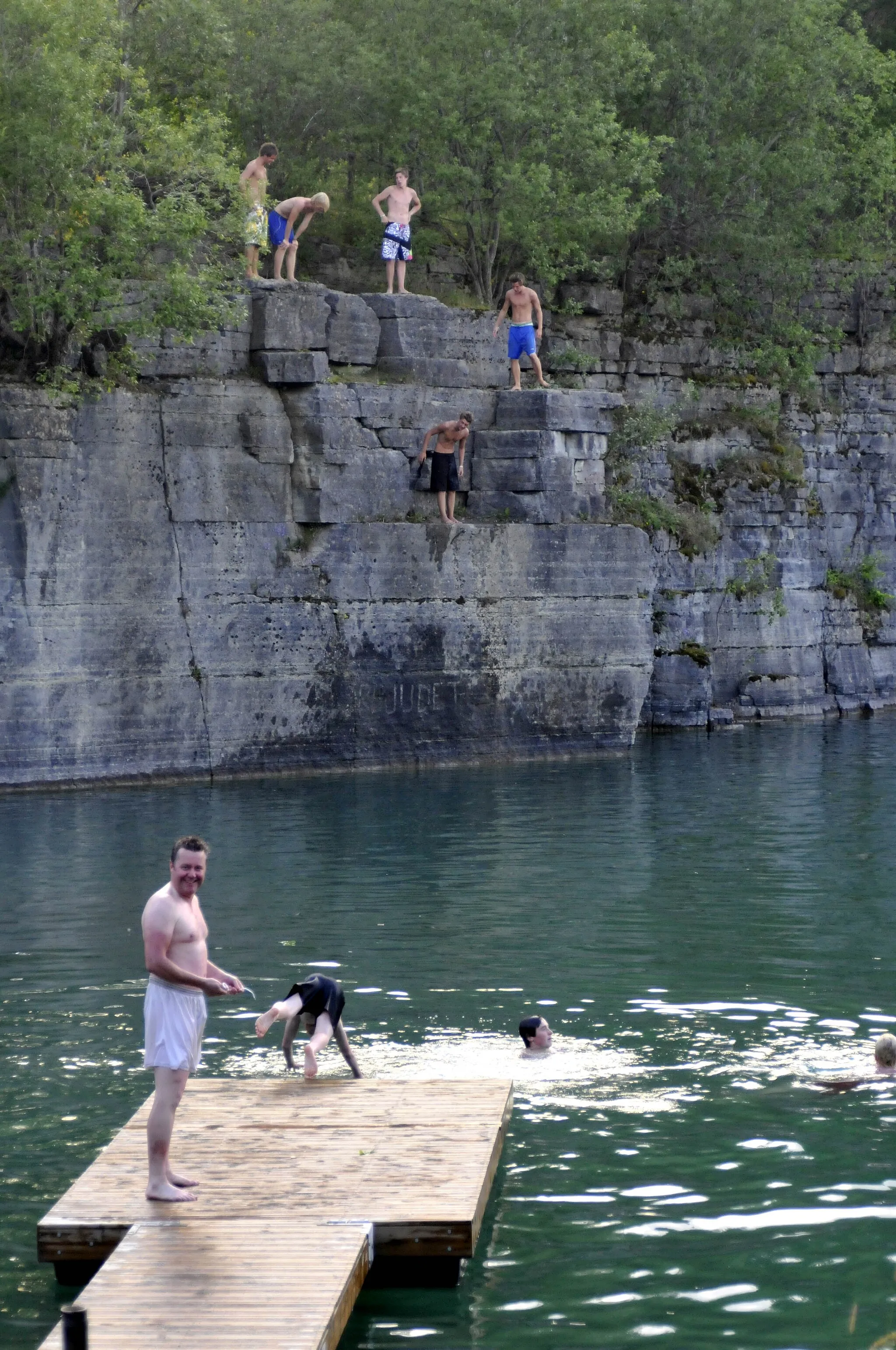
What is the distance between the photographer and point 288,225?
24.3 m

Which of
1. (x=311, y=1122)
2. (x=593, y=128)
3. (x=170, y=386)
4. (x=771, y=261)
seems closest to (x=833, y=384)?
(x=771, y=261)

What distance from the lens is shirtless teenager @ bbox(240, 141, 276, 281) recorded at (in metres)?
22.7

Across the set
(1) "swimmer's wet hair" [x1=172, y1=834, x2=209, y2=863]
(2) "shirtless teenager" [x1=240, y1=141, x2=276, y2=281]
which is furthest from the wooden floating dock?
(2) "shirtless teenager" [x1=240, y1=141, x2=276, y2=281]

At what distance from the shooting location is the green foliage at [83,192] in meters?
20.7

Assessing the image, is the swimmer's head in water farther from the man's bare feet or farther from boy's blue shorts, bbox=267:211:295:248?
boy's blue shorts, bbox=267:211:295:248

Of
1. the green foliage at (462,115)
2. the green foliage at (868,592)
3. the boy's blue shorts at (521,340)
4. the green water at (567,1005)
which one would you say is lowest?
the green water at (567,1005)

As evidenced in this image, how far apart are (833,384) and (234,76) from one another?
488 inches

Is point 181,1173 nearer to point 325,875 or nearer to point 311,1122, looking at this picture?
point 311,1122

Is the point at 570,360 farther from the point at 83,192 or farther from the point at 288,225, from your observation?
the point at 83,192

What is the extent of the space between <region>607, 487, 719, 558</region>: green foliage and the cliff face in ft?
8.93

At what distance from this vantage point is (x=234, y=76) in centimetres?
2755

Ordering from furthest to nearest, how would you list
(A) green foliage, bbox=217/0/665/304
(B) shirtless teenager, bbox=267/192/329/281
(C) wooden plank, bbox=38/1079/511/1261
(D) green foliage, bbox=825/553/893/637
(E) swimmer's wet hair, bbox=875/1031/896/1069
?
1. (D) green foliage, bbox=825/553/893/637
2. (A) green foliage, bbox=217/0/665/304
3. (B) shirtless teenager, bbox=267/192/329/281
4. (E) swimmer's wet hair, bbox=875/1031/896/1069
5. (C) wooden plank, bbox=38/1079/511/1261

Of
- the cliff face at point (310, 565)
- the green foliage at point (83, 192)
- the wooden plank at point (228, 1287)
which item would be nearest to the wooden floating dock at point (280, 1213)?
the wooden plank at point (228, 1287)

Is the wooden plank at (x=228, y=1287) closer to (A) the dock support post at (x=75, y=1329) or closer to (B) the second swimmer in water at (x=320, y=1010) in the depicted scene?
(A) the dock support post at (x=75, y=1329)
